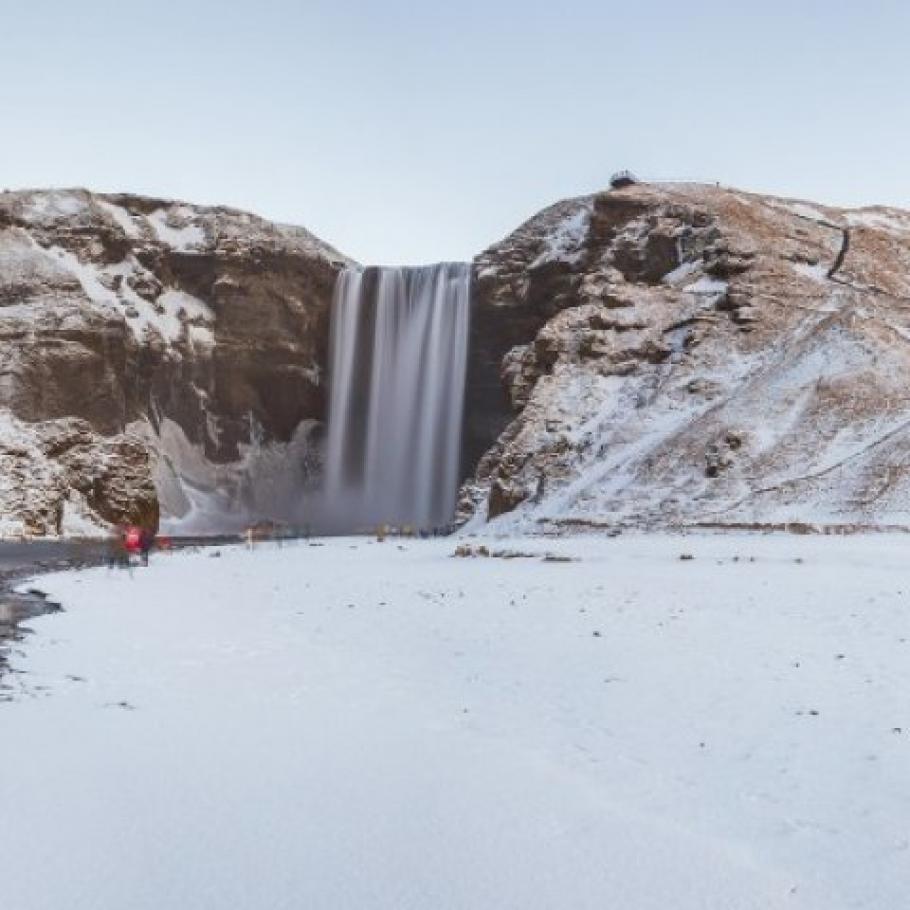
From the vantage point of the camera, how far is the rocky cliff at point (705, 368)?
40.6 meters

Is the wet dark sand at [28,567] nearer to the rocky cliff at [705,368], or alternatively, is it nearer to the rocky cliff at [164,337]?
the rocky cliff at [164,337]

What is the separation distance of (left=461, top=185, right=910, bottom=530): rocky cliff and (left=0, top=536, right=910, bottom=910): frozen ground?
22.8 meters

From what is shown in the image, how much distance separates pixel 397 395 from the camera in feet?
263

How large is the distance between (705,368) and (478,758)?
4602 cm

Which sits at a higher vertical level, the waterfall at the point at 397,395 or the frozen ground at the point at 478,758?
the waterfall at the point at 397,395

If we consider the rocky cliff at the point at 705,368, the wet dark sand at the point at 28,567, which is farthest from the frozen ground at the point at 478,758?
the rocky cliff at the point at 705,368

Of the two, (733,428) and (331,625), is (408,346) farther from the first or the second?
(331,625)

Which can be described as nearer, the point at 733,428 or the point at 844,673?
the point at 844,673

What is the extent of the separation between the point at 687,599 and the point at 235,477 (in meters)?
74.7

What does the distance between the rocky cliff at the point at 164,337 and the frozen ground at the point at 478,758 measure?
191 feet

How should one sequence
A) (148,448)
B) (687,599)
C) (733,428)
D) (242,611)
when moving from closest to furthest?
(687,599), (242,611), (733,428), (148,448)

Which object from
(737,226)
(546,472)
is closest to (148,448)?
(546,472)

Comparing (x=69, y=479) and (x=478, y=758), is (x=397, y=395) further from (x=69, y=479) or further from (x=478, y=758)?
(x=478, y=758)

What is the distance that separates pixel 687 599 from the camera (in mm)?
17266
